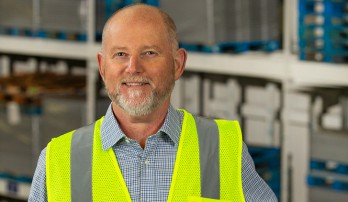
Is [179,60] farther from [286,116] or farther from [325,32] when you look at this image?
[286,116]

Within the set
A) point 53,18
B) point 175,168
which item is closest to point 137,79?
point 175,168

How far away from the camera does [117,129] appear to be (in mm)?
2178

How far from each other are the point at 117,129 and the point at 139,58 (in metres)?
0.22

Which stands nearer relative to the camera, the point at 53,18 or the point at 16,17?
the point at 53,18

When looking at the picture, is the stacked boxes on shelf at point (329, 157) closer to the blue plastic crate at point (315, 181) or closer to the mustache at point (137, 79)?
the blue plastic crate at point (315, 181)

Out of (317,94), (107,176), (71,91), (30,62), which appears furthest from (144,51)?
(30,62)

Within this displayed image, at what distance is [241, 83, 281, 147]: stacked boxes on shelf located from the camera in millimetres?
4664

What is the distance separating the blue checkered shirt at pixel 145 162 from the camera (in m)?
2.16

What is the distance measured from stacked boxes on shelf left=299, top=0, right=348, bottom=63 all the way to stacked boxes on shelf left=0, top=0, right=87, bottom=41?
1523mm

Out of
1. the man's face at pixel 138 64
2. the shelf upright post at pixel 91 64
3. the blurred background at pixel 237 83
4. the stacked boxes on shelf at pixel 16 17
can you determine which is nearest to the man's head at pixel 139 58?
the man's face at pixel 138 64

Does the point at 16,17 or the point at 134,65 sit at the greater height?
the point at 16,17

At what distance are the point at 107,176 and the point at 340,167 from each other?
2098 mm

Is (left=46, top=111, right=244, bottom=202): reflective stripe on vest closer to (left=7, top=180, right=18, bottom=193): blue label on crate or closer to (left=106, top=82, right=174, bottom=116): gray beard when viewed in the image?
(left=106, top=82, right=174, bottom=116): gray beard

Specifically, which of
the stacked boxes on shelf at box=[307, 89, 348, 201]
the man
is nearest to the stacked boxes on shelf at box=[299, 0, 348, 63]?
the stacked boxes on shelf at box=[307, 89, 348, 201]
